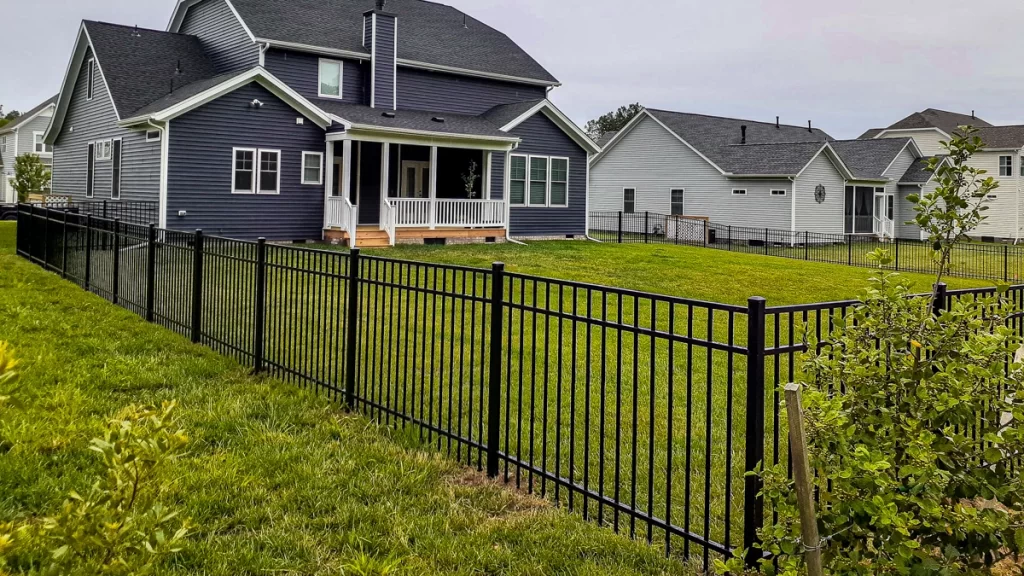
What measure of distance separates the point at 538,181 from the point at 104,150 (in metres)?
13.6

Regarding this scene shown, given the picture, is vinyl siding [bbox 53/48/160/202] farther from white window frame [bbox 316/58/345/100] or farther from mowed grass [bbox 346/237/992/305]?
mowed grass [bbox 346/237/992/305]

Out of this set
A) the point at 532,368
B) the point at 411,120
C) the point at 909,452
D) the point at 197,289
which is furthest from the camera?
the point at 411,120

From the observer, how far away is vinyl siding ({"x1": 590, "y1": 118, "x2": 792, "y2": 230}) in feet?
108

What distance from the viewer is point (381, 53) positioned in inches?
937

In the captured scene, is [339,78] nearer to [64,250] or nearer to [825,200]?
[64,250]

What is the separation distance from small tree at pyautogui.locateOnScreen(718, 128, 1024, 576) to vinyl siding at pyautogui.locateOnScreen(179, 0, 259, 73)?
22.0 m

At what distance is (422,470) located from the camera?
16.0 feet

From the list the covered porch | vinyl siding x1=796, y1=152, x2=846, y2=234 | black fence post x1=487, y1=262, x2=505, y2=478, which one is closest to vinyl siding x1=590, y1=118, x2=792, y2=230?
vinyl siding x1=796, y1=152, x2=846, y2=234

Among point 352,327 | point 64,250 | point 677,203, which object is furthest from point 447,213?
point 677,203

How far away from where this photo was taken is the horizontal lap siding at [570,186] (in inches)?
1005

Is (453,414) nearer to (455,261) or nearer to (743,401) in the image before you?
(743,401)

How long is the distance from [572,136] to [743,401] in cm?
2047

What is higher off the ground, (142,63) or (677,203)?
(142,63)

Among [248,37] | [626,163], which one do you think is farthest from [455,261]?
[626,163]
